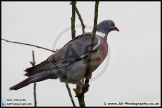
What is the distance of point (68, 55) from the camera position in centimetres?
498

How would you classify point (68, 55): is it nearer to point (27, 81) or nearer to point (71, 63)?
point (71, 63)

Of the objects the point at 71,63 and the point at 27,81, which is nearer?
the point at 27,81

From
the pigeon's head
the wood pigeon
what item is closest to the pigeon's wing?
the wood pigeon

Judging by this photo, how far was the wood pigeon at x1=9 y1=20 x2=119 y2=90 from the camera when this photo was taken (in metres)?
4.68

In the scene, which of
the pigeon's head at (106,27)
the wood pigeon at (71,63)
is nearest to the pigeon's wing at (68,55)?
the wood pigeon at (71,63)

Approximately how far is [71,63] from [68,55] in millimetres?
151

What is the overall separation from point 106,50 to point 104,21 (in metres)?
0.98

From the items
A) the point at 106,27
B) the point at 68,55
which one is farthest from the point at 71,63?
the point at 106,27

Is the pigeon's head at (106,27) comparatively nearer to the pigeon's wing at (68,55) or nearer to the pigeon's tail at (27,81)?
the pigeon's wing at (68,55)

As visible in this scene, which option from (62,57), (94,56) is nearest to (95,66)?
(94,56)

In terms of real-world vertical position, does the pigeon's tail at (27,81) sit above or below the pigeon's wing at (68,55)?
below

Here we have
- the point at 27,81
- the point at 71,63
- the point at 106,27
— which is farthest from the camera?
the point at 106,27

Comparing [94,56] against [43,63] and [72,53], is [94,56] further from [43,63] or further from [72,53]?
[43,63]

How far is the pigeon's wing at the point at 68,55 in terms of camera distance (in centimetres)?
475
